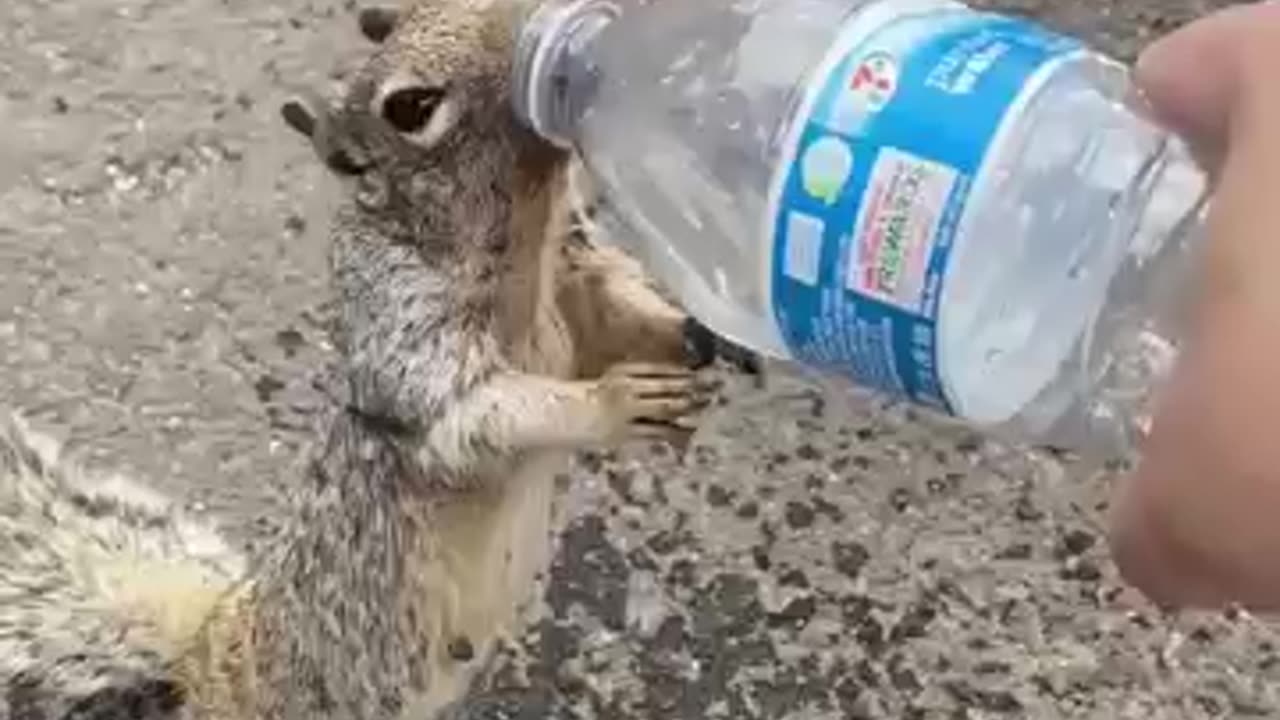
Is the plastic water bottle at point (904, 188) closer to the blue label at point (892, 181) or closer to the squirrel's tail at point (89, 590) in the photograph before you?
the blue label at point (892, 181)

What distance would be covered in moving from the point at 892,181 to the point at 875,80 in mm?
67

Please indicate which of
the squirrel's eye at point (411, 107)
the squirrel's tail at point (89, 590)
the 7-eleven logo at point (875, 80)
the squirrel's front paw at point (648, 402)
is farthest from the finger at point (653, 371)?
the 7-eleven logo at point (875, 80)

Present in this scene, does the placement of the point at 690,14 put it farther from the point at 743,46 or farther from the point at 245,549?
the point at 245,549

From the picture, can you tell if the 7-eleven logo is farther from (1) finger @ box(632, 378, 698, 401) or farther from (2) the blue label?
(1) finger @ box(632, 378, 698, 401)

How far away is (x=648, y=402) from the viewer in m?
2.20

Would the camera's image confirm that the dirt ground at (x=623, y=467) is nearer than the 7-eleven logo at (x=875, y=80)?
No

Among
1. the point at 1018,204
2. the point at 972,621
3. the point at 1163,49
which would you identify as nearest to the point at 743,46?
the point at 1018,204

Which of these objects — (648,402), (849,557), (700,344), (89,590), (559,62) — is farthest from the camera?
(849,557)

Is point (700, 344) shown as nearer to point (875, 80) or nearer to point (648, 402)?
point (648, 402)

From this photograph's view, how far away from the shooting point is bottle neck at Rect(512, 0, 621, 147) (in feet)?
6.77

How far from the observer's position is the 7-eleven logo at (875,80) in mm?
1667

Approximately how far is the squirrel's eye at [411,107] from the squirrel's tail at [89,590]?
1.48 ft

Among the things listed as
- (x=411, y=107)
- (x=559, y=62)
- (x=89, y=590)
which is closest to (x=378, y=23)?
(x=411, y=107)

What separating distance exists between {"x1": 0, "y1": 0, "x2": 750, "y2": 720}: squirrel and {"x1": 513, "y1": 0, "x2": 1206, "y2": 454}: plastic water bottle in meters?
0.13
